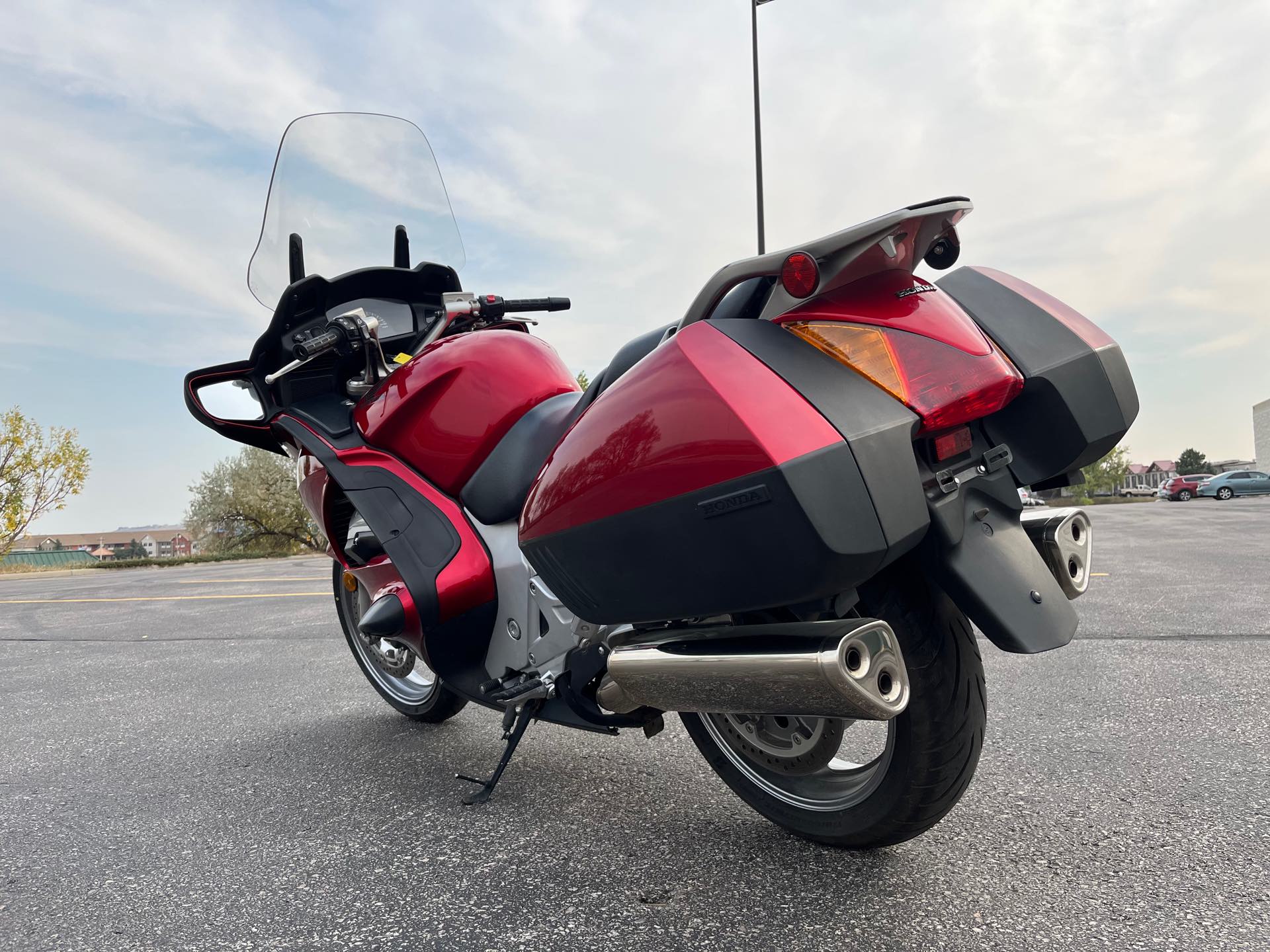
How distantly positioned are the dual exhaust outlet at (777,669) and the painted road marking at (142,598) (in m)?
6.75

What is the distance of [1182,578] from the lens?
6117 mm

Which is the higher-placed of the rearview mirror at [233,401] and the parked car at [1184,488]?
the rearview mirror at [233,401]

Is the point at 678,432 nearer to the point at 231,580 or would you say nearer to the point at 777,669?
the point at 777,669

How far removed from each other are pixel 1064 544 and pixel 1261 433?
80.8 metres

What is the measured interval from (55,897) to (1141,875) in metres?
2.44

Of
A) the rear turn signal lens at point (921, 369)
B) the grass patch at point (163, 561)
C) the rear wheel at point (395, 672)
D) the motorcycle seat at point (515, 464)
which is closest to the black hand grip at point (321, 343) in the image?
the motorcycle seat at point (515, 464)

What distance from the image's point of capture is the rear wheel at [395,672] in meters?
3.08

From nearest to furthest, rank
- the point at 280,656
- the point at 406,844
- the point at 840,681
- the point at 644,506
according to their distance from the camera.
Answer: the point at 840,681 → the point at 644,506 → the point at 406,844 → the point at 280,656

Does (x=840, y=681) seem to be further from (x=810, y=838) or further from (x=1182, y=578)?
(x=1182, y=578)

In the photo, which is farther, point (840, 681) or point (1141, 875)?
point (1141, 875)

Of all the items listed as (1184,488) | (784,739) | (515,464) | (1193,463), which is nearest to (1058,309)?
(784,739)

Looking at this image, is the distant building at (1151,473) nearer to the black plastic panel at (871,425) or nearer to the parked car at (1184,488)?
the parked car at (1184,488)

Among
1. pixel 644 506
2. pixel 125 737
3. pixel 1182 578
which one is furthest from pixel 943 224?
pixel 1182 578

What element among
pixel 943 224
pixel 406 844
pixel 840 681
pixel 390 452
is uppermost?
pixel 943 224
